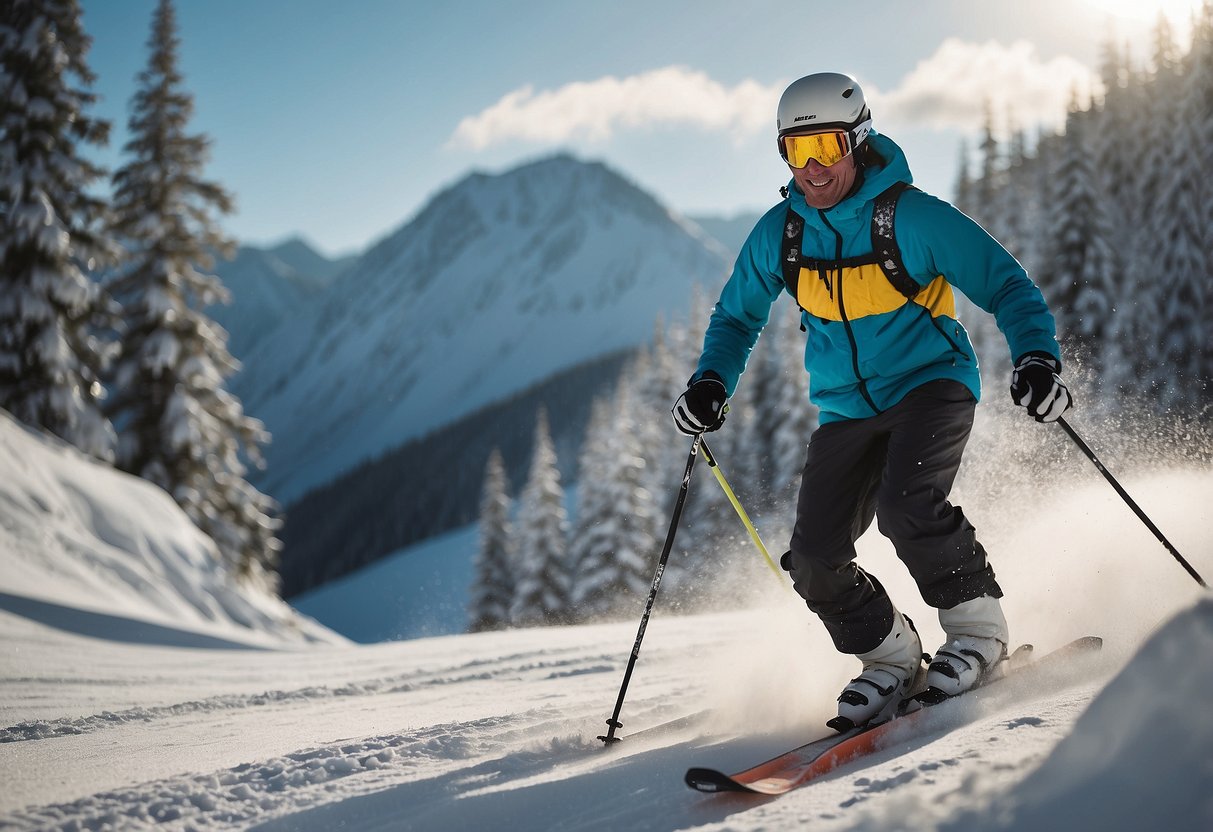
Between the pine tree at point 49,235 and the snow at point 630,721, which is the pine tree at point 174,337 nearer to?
the pine tree at point 49,235

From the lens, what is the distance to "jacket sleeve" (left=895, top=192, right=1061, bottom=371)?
10.3 ft

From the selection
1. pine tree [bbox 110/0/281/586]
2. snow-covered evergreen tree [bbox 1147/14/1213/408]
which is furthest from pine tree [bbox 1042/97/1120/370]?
pine tree [bbox 110/0/281/586]

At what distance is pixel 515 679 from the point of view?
5020 mm

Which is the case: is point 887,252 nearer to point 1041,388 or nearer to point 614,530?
point 1041,388

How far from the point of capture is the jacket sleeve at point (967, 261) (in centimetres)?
313

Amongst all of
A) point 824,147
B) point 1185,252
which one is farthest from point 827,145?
point 1185,252

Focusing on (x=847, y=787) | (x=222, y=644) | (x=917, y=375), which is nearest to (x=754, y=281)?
(x=917, y=375)

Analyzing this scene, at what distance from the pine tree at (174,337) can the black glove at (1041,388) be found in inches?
676

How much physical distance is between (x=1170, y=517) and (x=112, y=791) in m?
4.95

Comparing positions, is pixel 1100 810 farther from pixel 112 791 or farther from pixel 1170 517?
pixel 1170 517

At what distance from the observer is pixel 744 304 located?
3.85 metres

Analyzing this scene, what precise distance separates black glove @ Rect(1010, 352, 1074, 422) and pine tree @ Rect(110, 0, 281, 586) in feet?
56.3

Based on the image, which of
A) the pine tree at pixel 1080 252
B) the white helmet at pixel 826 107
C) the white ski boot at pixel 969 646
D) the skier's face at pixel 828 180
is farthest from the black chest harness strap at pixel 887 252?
the pine tree at pixel 1080 252

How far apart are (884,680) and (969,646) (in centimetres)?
37
